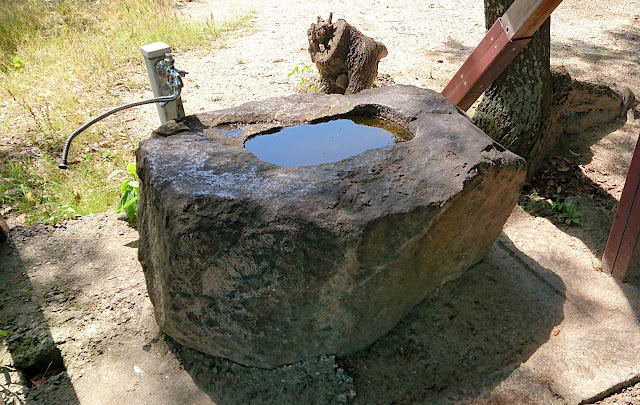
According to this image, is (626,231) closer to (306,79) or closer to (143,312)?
(143,312)

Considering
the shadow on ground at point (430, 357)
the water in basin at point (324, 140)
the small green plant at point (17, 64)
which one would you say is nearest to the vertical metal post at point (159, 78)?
the water in basin at point (324, 140)

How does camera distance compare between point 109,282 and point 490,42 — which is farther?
point 490,42

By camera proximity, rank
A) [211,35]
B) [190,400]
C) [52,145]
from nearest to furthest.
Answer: [190,400]
[52,145]
[211,35]

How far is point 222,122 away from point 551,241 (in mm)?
2282

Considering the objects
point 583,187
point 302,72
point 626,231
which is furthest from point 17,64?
point 626,231

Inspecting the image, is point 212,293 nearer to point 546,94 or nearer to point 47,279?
point 47,279

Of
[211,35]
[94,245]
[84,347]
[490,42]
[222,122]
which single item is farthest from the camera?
[211,35]

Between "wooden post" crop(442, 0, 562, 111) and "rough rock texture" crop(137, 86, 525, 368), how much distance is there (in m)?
Result: 1.10

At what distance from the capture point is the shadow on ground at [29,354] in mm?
2363

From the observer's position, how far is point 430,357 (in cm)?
251

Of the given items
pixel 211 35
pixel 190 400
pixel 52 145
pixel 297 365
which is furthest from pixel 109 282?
pixel 211 35

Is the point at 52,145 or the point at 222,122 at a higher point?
the point at 222,122

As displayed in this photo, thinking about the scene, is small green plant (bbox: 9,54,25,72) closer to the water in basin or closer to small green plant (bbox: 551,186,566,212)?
the water in basin

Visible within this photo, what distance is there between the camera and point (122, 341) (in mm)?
2598
